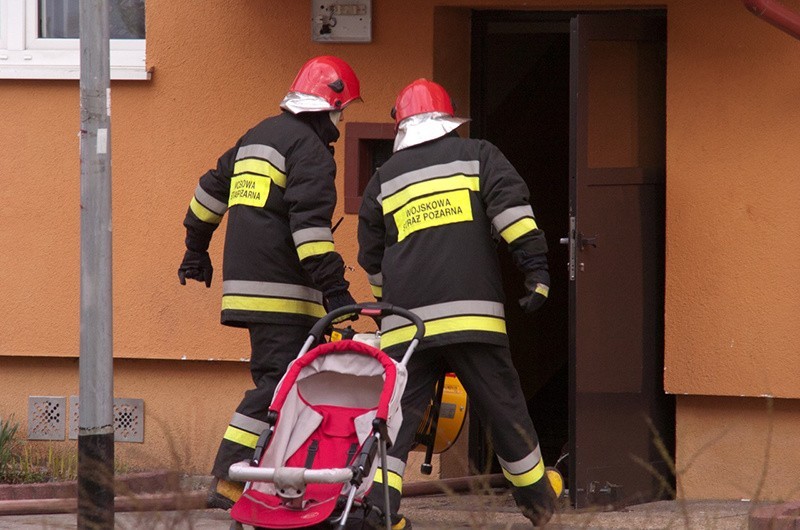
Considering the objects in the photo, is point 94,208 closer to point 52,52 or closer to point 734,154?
point 52,52

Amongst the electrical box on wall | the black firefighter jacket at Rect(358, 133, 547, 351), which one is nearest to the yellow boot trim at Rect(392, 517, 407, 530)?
the black firefighter jacket at Rect(358, 133, 547, 351)

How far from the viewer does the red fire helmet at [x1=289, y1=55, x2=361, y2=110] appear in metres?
6.35

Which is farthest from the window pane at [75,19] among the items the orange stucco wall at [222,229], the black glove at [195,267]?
the black glove at [195,267]

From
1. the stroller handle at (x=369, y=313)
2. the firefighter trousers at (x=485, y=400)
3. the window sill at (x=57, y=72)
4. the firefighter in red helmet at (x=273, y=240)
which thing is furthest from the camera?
the window sill at (x=57, y=72)

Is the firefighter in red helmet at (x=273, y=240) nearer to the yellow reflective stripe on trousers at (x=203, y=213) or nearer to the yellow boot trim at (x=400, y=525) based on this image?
the yellow reflective stripe on trousers at (x=203, y=213)

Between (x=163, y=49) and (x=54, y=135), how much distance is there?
0.77m

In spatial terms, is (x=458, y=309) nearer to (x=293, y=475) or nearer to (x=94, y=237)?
(x=293, y=475)

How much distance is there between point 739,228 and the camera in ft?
22.6

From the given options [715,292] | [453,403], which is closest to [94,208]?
[453,403]

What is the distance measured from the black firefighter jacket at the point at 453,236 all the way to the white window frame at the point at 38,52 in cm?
227

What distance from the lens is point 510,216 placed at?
5.75 m

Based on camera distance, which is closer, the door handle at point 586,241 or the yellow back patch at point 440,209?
the yellow back patch at point 440,209

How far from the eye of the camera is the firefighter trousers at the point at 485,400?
5875 mm

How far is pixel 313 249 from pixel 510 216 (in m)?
0.87
